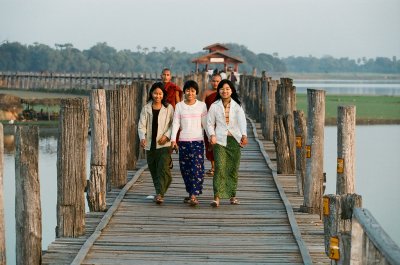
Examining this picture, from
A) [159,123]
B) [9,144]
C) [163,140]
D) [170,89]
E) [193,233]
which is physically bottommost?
[9,144]

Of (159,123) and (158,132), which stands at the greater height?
(159,123)

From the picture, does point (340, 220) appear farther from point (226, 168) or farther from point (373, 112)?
point (373, 112)

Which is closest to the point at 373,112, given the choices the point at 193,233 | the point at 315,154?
the point at 315,154

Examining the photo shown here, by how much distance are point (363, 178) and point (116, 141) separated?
20.1m

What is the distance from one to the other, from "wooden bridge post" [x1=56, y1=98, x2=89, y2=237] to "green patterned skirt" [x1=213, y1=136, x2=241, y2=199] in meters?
2.00

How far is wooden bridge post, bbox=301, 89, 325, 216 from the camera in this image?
9.66 meters

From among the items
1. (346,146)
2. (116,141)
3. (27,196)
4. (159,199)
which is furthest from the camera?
(116,141)

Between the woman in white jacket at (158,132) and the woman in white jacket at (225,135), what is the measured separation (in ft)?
1.81

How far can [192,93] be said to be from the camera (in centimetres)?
978

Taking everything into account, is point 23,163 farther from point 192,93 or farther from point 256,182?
point 256,182

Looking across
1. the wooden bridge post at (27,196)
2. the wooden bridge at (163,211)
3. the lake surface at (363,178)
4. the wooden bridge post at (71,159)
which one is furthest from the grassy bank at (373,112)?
the wooden bridge post at (27,196)

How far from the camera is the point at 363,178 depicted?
30.2 meters

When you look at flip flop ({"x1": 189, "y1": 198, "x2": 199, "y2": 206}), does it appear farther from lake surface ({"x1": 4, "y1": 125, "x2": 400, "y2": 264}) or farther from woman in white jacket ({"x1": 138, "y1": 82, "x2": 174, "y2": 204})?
lake surface ({"x1": 4, "y1": 125, "x2": 400, "y2": 264})

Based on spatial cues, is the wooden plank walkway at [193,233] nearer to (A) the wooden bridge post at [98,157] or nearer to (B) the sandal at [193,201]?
(B) the sandal at [193,201]
